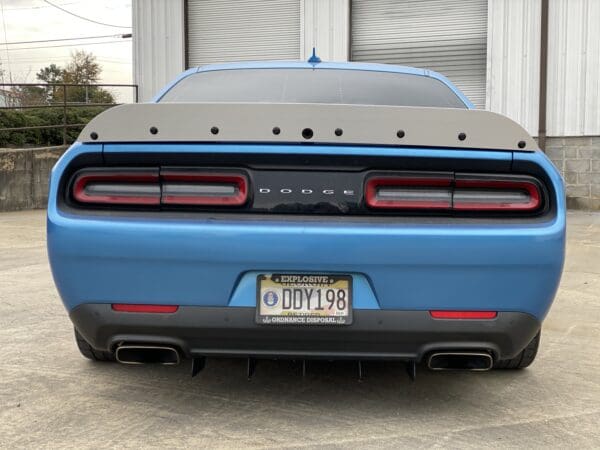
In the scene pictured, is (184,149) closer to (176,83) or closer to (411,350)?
(411,350)

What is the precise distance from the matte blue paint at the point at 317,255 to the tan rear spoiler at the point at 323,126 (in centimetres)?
3

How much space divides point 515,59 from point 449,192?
1059cm

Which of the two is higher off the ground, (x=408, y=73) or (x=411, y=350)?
(x=408, y=73)

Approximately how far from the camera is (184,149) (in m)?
2.37

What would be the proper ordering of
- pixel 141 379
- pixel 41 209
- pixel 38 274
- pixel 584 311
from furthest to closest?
pixel 41 209
pixel 38 274
pixel 584 311
pixel 141 379

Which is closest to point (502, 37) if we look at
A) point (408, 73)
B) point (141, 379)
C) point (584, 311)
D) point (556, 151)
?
point (556, 151)

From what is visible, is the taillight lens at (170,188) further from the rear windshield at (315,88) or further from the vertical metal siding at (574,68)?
the vertical metal siding at (574,68)

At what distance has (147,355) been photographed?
2.57 meters

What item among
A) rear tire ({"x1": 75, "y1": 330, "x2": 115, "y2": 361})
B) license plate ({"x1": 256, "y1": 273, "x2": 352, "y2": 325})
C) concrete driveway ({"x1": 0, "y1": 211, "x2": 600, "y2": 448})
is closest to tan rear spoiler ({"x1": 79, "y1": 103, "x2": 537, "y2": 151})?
license plate ({"x1": 256, "y1": 273, "x2": 352, "y2": 325})

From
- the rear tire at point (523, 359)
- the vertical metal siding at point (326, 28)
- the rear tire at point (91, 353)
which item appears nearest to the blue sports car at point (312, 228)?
the rear tire at point (523, 359)

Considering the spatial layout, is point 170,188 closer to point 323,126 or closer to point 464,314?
point 323,126

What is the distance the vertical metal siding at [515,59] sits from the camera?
11.8 m

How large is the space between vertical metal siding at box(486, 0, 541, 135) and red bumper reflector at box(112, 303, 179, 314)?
1062 centimetres

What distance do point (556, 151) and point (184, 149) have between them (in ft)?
35.2
